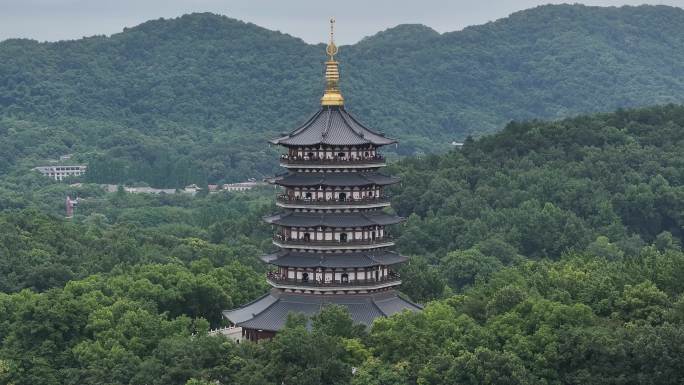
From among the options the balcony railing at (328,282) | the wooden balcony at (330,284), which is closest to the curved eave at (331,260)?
the balcony railing at (328,282)

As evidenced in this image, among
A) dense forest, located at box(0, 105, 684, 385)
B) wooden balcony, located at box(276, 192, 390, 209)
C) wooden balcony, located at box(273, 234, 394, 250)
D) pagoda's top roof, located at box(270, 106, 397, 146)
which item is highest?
pagoda's top roof, located at box(270, 106, 397, 146)

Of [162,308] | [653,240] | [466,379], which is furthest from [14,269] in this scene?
[653,240]

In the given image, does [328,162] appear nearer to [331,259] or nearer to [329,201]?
[329,201]

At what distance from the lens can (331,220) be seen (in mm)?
70875

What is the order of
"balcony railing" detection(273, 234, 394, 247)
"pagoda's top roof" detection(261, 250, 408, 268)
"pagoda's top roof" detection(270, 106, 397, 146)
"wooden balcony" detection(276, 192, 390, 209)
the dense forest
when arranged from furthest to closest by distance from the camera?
"pagoda's top roof" detection(270, 106, 397, 146) → "wooden balcony" detection(276, 192, 390, 209) → "balcony railing" detection(273, 234, 394, 247) → "pagoda's top roof" detection(261, 250, 408, 268) → the dense forest

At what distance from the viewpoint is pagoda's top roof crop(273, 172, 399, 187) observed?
233 ft

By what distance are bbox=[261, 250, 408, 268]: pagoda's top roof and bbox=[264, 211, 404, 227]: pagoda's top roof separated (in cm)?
134

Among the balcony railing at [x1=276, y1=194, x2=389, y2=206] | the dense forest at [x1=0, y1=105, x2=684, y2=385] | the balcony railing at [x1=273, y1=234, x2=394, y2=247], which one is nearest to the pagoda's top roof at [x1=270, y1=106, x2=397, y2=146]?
the balcony railing at [x1=276, y1=194, x2=389, y2=206]

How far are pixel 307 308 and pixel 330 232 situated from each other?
3.36 m

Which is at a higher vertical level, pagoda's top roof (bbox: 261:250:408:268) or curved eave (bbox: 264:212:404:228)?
curved eave (bbox: 264:212:404:228)

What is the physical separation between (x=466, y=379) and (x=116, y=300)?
69.6 feet

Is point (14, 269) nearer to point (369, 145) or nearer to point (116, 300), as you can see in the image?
point (116, 300)

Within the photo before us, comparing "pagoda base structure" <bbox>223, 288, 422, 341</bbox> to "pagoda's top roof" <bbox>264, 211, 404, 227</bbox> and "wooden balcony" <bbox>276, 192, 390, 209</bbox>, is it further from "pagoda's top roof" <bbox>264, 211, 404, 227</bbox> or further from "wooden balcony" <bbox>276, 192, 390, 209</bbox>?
"wooden balcony" <bbox>276, 192, 390, 209</bbox>

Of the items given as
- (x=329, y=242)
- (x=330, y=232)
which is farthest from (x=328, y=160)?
(x=329, y=242)
